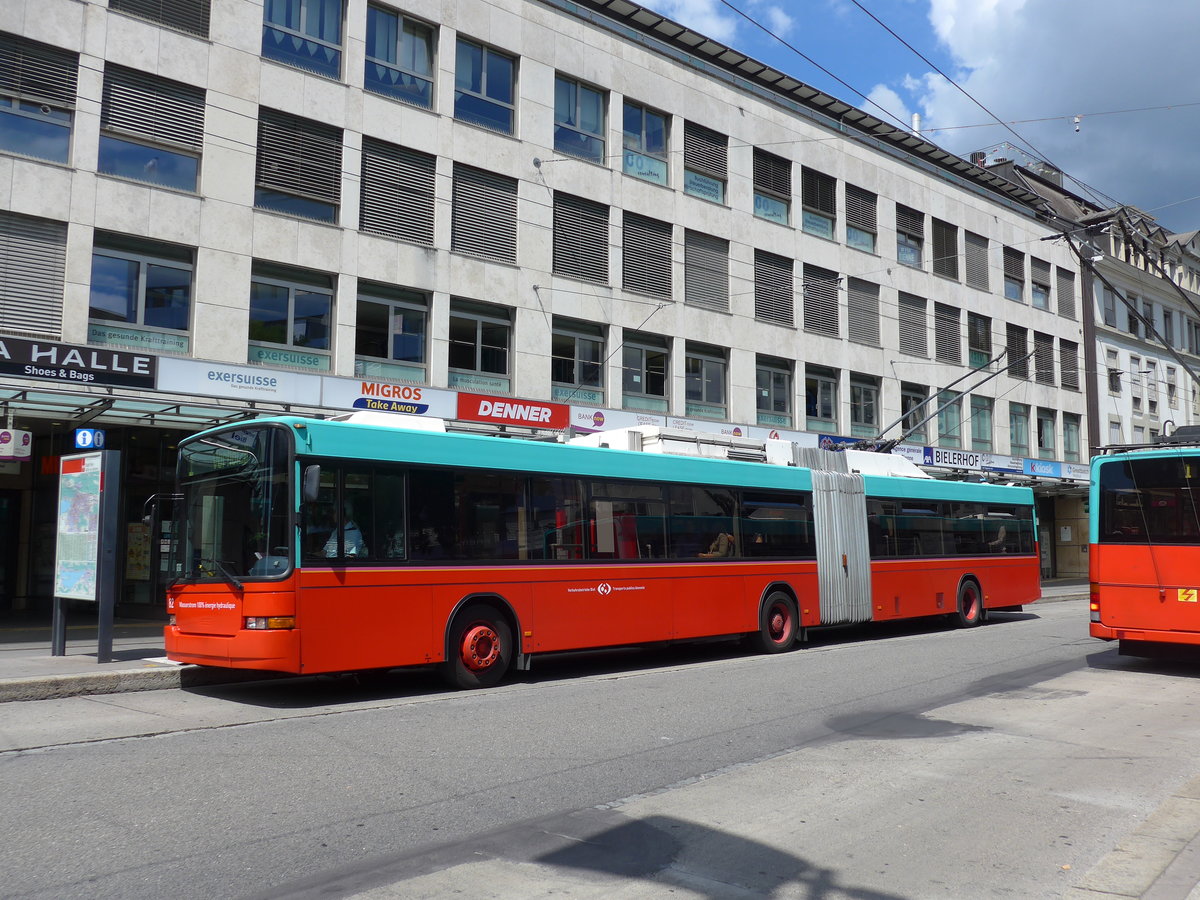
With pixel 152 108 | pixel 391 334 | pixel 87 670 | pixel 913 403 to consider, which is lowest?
pixel 87 670

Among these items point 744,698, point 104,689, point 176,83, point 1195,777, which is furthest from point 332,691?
point 176,83

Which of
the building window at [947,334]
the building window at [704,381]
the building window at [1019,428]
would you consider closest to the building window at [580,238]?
the building window at [704,381]

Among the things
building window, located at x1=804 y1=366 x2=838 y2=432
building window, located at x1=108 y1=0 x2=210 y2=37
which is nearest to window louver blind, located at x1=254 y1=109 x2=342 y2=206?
building window, located at x1=108 y1=0 x2=210 y2=37

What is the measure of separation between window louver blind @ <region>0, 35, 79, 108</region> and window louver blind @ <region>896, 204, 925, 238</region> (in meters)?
24.6

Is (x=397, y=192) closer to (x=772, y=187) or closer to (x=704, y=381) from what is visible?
(x=704, y=381)

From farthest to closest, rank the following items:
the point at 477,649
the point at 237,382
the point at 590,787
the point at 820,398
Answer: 1. the point at 820,398
2. the point at 237,382
3. the point at 477,649
4. the point at 590,787

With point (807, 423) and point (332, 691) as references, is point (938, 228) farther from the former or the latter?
point (332, 691)

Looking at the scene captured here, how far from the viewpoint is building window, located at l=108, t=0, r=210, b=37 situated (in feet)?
57.8

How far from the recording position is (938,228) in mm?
35094

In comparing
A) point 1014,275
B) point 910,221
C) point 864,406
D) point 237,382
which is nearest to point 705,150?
point 864,406

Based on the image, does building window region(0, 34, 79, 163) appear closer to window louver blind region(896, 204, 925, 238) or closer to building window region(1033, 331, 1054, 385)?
window louver blind region(896, 204, 925, 238)

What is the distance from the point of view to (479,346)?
22.1m

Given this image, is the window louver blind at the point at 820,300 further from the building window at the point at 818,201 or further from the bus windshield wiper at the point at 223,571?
the bus windshield wiper at the point at 223,571

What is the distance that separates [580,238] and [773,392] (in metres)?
7.96
